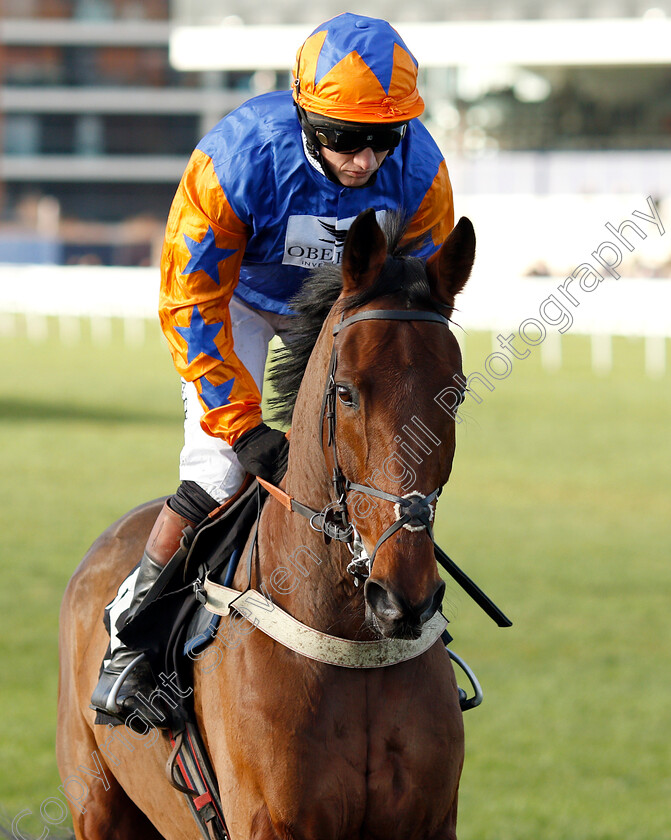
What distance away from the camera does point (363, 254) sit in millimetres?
2686

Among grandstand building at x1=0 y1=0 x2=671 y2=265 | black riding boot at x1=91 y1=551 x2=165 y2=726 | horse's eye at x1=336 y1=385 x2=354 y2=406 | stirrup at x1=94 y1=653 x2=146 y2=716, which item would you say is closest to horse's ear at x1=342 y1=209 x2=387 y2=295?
horse's eye at x1=336 y1=385 x2=354 y2=406

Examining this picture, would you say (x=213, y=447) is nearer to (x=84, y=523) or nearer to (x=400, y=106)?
(x=400, y=106)

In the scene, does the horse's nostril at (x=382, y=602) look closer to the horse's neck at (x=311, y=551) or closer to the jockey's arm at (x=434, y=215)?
the horse's neck at (x=311, y=551)

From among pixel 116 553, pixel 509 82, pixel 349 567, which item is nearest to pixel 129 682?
pixel 116 553

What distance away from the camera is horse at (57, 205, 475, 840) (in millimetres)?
2482

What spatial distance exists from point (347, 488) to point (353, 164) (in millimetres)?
928

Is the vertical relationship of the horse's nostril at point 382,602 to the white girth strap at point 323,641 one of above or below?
above

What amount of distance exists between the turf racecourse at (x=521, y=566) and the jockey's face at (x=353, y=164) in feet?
2.53

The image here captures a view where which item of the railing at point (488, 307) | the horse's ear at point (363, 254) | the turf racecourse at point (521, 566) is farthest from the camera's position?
the railing at point (488, 307)

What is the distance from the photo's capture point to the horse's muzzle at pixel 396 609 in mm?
2368

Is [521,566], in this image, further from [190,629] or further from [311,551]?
[311,551]

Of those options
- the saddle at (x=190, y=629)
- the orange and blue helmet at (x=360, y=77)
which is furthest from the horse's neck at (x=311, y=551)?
the orange and blue helmet at (x=360, y=77)

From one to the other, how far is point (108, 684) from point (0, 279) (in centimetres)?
2756

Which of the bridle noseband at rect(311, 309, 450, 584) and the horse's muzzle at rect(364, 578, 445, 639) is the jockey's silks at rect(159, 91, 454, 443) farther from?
the horse's muzzle at rect(364, 578, 445, 639)
